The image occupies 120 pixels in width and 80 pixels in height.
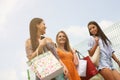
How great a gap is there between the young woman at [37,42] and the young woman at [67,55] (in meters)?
0.92

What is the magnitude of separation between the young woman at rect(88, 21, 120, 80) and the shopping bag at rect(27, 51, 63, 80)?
148 cm

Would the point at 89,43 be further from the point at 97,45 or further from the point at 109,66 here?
the point at 109,66

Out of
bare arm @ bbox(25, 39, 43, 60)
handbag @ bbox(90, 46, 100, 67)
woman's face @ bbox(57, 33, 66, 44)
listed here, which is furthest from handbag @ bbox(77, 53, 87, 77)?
bare arm @ bbox(25, 39, 43, 60)

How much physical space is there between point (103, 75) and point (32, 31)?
170 centimetres

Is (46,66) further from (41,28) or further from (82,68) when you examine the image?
(82,68)

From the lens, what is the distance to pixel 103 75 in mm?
6211

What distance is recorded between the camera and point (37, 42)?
518 centimetres

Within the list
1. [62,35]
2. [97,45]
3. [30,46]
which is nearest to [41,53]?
[30,46]

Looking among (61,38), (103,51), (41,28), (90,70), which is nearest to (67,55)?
(61,38)

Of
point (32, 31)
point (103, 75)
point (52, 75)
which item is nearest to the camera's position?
point (52, 75)

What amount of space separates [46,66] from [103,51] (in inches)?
71.4

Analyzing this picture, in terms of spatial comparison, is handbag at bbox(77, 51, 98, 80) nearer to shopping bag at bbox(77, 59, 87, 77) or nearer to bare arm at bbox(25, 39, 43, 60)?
shopping bag at bbox(77, 59, 87, 77)

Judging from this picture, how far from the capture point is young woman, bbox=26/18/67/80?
4996mm

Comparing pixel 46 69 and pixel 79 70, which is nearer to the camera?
pixel 46 69
